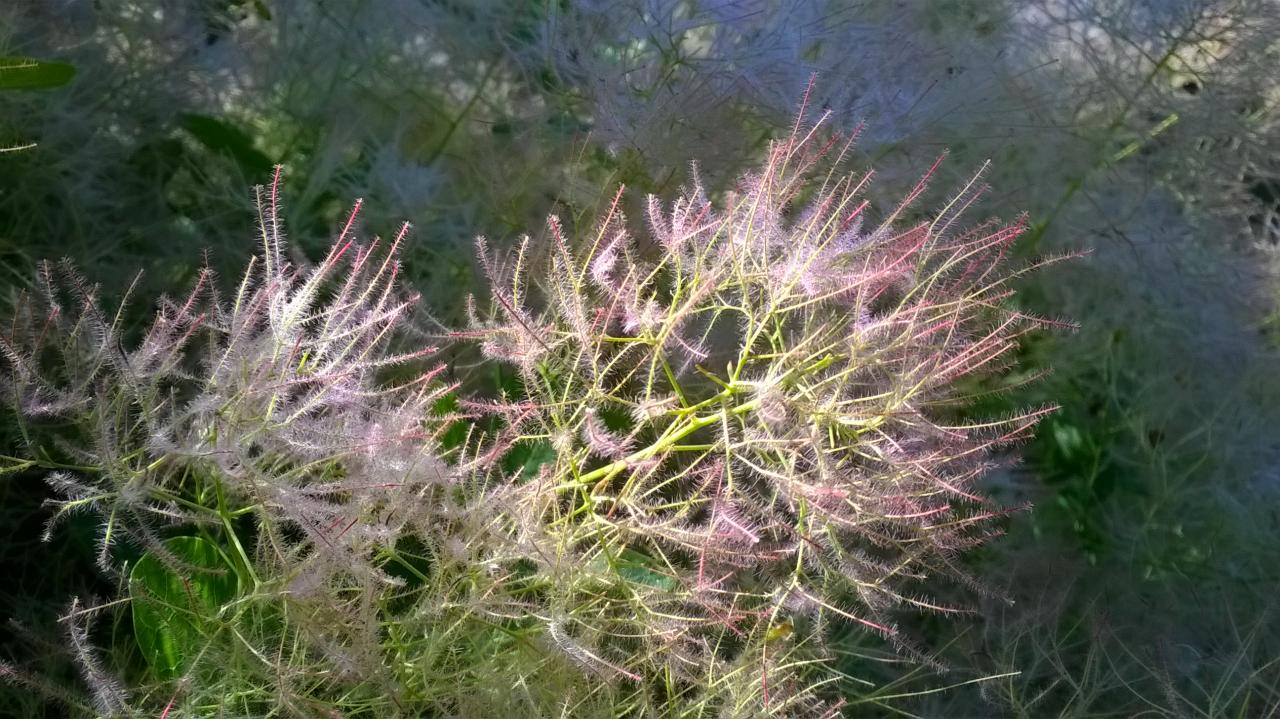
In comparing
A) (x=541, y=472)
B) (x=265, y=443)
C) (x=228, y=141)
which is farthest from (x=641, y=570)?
(x=228, y=141)

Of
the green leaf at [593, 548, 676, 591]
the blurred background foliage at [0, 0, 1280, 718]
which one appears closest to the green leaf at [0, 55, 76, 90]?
the blurred background foliage at [0, 0, 1280, 718]

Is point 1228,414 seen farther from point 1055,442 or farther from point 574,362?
point 574,362

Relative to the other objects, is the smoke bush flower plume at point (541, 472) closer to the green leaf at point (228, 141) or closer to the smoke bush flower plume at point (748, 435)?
the smoke bush flower plume at point (748, 435)

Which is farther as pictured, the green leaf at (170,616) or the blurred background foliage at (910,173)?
the blurred background foliage at (910,173)

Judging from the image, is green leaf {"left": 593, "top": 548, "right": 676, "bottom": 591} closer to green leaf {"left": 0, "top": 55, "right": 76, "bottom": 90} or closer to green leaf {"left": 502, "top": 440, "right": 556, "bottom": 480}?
green leaf {"left": 502, "top": 440, "right": 556, "bottom": 480}

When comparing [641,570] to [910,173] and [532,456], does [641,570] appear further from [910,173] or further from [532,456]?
[910,173]

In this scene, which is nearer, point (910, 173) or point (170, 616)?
point (170, 616)

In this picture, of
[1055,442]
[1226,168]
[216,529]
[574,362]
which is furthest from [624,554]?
[1226,168]

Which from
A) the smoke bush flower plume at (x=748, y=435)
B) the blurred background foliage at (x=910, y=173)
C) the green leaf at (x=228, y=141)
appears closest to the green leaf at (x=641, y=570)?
the smoke bush flower plume at (x=748, y=435)
